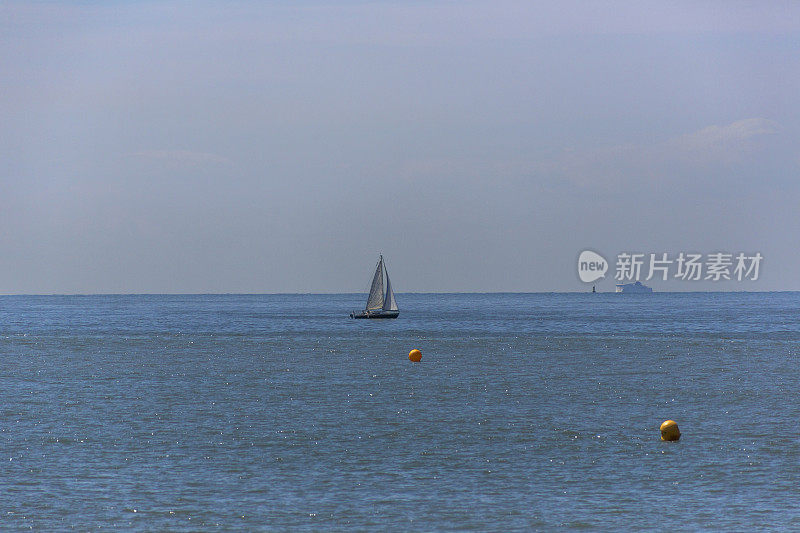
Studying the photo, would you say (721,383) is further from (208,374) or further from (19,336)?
(19,336)

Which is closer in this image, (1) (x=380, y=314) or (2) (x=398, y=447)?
(2) (x=398, y=447)

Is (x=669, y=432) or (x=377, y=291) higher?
(x=377, y=291)

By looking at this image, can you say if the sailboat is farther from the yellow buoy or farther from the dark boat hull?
the yellow buoy

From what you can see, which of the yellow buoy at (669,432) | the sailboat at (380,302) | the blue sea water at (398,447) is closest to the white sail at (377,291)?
the sailboat at (380,302)

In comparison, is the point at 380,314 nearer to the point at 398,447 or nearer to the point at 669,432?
the point at 669,432

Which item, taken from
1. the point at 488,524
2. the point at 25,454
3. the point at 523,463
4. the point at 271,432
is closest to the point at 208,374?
the point at 271,432

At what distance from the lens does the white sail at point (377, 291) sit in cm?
15662

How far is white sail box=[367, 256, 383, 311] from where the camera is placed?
514 ft

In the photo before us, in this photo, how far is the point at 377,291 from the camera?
538 ft

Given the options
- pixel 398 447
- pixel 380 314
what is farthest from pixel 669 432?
pixel 380 314

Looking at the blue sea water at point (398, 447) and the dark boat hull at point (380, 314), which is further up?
the dark boat hull at point (380, 314)

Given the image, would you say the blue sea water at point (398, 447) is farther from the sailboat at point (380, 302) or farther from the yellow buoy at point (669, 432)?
the sailboat at point (380, 302)

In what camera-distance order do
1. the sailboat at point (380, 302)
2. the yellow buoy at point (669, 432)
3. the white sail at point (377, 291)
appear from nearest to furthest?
the yellow buoy at point (669, 432)
the white sail at point (377, 291)
the sailboat at point (380, 302)

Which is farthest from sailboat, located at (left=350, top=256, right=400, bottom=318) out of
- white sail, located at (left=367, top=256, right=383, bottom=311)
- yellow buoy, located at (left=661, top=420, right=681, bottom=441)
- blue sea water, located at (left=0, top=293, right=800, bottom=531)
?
yellow buoy, located at (left=661, top=420, right=681, bottom=441)
